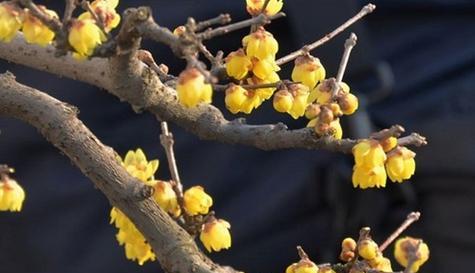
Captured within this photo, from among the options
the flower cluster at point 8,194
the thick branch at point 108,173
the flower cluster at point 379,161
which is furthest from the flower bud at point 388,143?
the flower cluster at point 8,194

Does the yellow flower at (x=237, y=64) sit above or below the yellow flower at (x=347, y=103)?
above

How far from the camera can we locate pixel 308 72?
0.52 metres

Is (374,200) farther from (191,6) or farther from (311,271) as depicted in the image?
(311,271)

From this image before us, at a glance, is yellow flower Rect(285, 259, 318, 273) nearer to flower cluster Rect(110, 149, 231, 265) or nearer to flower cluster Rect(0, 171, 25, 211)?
flower cluster Rect(110, 149, 231, 265)

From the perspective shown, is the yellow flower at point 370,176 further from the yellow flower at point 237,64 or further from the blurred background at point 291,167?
the blurred background at point 291,167

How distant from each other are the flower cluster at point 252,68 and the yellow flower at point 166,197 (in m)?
0.08

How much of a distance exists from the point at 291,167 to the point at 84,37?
656 mm

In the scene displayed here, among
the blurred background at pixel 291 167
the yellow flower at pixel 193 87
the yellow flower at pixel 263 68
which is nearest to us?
the yellow flower at pixel 193 87

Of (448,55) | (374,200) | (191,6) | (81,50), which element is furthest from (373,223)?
(81,50)

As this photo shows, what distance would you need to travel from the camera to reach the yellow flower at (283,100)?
502 millimetres

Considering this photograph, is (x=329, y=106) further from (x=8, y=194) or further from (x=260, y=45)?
Result: (x=8, y=194)

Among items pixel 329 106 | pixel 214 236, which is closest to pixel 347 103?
pixel 329 106

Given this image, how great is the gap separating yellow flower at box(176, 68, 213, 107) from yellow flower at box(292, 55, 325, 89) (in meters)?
0.12

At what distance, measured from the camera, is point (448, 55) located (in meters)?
1.01
